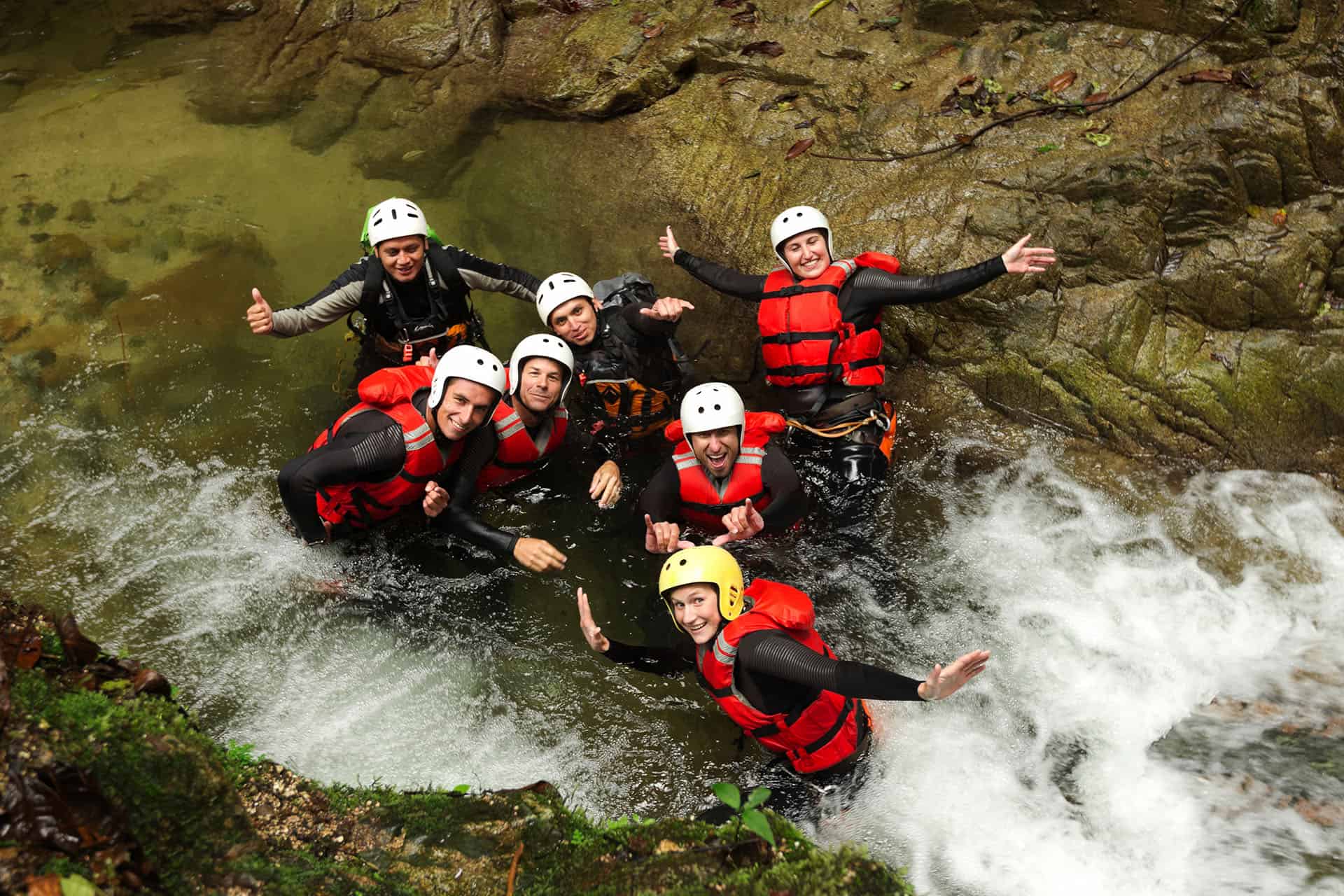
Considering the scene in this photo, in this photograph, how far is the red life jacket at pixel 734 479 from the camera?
6484 millimetres

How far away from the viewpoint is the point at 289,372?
8094 mm

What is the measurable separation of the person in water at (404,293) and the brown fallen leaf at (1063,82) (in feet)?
14.3

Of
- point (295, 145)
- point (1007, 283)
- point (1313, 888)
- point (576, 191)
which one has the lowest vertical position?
point (1313, 888)

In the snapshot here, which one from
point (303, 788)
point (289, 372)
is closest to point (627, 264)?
point (289, 372)

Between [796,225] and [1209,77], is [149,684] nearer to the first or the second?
[796,225]

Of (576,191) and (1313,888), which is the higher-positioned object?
(576,191)

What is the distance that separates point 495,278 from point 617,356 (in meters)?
1.12

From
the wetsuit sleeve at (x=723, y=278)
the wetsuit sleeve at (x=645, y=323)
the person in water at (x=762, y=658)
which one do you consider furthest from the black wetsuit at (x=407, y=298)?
the person in water at (x=762, y=658)

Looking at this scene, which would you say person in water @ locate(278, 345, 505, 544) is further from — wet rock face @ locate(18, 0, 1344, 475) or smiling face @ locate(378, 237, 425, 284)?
wet rock face @ locate(18, 0, 1344, 475)

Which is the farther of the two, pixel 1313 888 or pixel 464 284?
pixel 464 284

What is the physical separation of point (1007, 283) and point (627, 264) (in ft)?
10.2

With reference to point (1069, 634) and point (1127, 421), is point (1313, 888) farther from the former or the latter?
point (1127, 421)

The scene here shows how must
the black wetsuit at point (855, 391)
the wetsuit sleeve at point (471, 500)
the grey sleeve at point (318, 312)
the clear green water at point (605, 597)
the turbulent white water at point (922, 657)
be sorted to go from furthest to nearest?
the grey sleeve at point (318, 312)
the black wetsuit at point (855, 391)
the wetsuit sleeve at point (471, 500)
the clear green water at point (605, 597)
the turbulent white water at point (922, 657)

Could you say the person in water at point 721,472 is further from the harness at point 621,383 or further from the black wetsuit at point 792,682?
the black wetsuit at point 792,682
